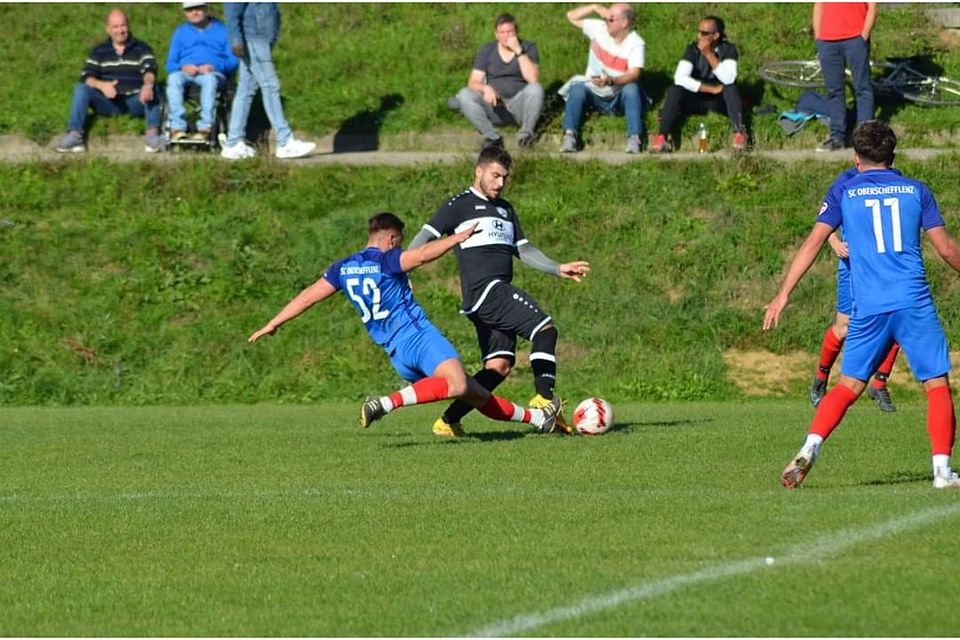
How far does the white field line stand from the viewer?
247 inches

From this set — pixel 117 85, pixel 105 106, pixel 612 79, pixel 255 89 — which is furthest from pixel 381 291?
pixel 105 106

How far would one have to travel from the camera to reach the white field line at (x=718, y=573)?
6262 millimetres

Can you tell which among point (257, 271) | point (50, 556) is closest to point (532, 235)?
point (257, 271)

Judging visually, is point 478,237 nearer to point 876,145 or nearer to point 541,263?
point 541,263

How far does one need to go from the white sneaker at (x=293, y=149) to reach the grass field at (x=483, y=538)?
395 inches

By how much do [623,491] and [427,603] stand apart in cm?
304

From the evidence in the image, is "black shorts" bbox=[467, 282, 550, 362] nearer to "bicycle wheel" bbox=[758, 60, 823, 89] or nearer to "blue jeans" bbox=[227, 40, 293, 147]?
"blue jeans" bbox=[227, 40, 293, 147]

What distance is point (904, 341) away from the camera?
9.20 metres

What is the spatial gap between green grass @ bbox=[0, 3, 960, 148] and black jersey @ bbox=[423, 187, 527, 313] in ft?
32.3

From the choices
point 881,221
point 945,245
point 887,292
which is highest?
point 881,221

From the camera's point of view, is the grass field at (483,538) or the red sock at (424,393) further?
the red sock at (424,393)

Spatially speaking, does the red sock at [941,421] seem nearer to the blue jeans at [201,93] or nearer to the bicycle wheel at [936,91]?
the bicycle wheel at [936,91]

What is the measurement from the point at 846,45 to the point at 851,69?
0.31 meters

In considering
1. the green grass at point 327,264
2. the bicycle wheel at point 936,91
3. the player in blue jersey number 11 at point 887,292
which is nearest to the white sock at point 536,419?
the player in blue jersey number 11 at point 887,292
